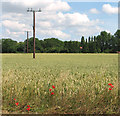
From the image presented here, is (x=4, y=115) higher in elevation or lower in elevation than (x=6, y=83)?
lower

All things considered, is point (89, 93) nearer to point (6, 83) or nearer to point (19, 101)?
point (19, 101)

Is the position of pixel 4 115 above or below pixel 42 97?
below

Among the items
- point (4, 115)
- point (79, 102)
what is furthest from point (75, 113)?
point (4, 115)

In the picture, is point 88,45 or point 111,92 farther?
point 88,45

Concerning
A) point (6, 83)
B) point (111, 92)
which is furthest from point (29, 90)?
point (111, 92)

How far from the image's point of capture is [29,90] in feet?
18.5

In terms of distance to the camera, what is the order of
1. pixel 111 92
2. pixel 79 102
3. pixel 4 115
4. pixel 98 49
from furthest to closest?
pixel 98 49
pixel 111 92
pixel 79 102
pixel 4 115

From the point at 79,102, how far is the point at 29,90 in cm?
160

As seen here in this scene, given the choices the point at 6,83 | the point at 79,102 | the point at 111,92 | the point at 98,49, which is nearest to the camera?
the point at 79,102

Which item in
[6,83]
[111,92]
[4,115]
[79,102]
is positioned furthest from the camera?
[6,83]

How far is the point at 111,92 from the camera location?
5.45m

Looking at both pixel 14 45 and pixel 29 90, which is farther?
pixel 14 45

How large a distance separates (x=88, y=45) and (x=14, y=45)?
36389 millimetres

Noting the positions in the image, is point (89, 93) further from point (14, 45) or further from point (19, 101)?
point (14, 45)
